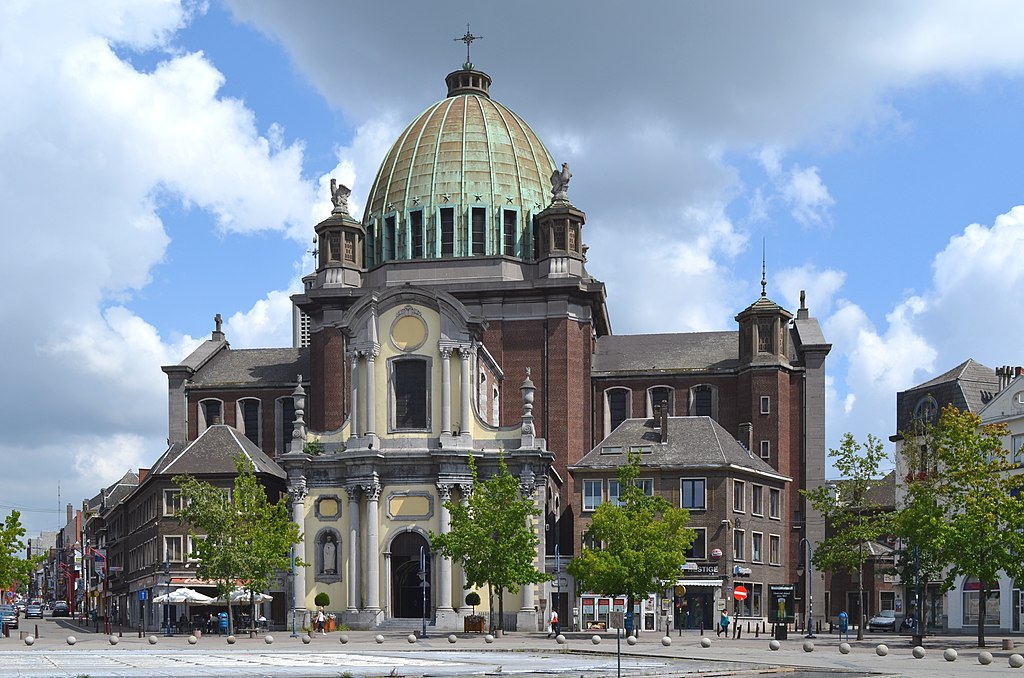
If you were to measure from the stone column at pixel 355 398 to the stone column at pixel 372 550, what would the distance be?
373 cm

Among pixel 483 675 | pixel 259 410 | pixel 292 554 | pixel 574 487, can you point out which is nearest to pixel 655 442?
pixel 574 487

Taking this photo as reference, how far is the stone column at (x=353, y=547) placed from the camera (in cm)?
7881

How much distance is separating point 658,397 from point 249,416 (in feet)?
94.0

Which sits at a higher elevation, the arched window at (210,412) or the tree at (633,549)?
the arched window at (210,412)

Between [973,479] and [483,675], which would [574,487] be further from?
[483,675]

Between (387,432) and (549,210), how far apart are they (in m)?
19.9

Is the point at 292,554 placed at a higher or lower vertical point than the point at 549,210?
lower

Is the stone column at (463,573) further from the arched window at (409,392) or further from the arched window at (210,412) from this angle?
the arched window at (210,412)

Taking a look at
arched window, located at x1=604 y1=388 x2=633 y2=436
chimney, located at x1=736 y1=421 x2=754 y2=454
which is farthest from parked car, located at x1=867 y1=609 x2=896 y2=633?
arched window, located at x1=604 y1=388 x2=633 y2=436

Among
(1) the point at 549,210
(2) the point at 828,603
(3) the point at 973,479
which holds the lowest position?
(2) the point at 828,603

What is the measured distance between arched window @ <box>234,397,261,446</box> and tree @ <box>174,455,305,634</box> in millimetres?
22544

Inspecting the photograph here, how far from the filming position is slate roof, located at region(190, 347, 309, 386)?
100 meters

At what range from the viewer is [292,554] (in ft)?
262

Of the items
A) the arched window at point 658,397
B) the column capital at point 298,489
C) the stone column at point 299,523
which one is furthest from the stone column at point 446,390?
the arched window at point 658,397
